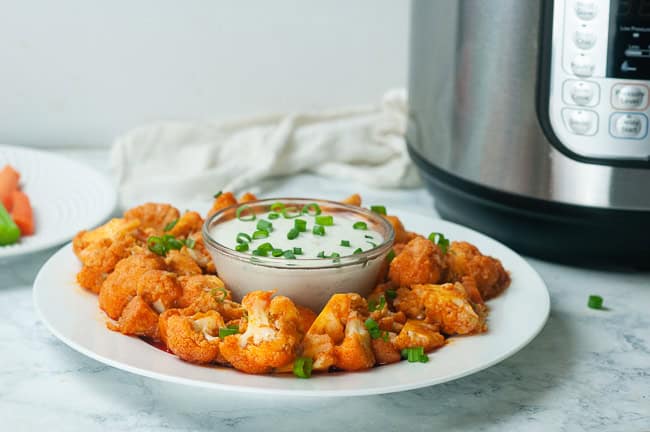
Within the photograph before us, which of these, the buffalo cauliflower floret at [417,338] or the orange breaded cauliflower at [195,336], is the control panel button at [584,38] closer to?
the buffalo cauliflower floret at [417,338]

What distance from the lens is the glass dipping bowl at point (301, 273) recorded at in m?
0.91

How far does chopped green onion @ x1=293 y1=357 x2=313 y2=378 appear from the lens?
81 centimetres

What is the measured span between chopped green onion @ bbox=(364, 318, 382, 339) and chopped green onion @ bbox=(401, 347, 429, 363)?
3cm

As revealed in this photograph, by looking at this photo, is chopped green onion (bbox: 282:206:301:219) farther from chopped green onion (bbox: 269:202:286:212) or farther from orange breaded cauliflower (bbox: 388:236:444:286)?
orange breaded cauliflower (bbox: 388:236:444:286)

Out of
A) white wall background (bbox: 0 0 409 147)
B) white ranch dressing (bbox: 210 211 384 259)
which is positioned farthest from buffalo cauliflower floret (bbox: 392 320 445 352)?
white wall background (bbox: 0 0 409 147)

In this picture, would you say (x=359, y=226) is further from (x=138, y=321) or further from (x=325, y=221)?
(x=138, y=321)

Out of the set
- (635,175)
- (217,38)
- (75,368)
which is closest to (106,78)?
(217,38)

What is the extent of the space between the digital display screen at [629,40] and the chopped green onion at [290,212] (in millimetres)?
377

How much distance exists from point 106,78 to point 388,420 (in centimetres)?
Answer: 106

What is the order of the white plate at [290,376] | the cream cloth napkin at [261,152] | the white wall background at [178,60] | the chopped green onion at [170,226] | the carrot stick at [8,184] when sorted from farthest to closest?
the white wall background at [178,60] < the cream cloth napkin at [261,152] < the carrot stick at [8,184] < the chopped green onion at [170,226] < the white plate at [290,376]

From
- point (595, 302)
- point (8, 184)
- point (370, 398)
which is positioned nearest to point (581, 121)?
point (595, 302)

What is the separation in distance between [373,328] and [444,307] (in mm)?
86


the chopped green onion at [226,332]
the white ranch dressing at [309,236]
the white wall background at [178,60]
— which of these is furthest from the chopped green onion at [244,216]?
the white wall background at [178,60]

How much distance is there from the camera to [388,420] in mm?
843
